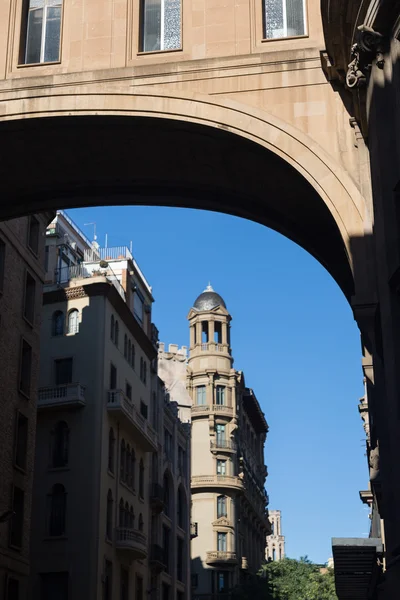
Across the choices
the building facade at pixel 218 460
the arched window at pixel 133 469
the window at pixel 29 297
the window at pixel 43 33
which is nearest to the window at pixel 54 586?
the arched window at pixel 133 469

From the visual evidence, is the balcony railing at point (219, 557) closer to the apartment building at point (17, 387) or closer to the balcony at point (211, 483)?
the balcony at point (211, 483)

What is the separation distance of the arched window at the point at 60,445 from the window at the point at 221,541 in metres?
41.6

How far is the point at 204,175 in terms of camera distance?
28.0 m

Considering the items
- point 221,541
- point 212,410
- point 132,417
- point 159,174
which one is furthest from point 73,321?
point 221,541

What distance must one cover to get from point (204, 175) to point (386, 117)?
8917 mm

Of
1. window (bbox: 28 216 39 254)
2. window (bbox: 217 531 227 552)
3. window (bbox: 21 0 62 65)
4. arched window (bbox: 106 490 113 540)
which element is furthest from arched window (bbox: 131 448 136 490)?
window (bbox: 21 0 62 65)

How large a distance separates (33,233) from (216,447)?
53.0 metres

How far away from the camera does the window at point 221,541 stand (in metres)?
98.1

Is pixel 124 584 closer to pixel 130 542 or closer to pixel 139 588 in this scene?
pixel 130 542

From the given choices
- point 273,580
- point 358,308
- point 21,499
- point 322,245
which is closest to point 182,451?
point 273,580

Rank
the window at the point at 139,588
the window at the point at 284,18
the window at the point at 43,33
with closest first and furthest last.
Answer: the window at the point at 284,18, the window at the point at 43,33, the window at the point at 139,588

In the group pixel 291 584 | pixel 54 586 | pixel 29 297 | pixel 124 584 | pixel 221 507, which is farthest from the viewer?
pixel 221 507

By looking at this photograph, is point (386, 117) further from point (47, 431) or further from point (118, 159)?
point (47, 431)

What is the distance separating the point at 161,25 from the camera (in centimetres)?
2656
